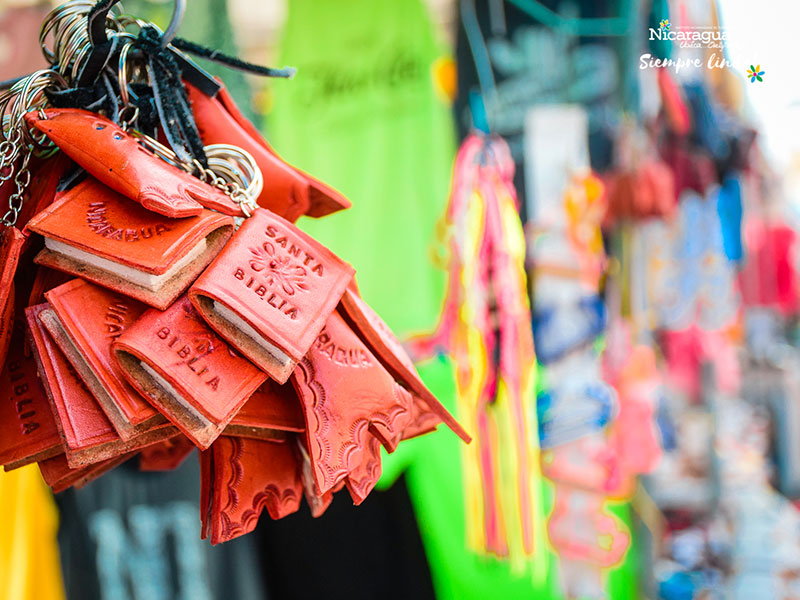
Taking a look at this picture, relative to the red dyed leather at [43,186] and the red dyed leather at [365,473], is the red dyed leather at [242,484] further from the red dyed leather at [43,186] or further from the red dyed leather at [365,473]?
the red dyed leather at [43,186]

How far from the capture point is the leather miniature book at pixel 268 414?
1.56 feet

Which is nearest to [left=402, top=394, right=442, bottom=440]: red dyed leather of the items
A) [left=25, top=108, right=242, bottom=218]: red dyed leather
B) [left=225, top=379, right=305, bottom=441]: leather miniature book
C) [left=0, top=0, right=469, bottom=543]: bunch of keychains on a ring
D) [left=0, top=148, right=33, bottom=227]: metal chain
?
[left=0, top=0, right=469, bottom=543]: bunch of keychains on a ring

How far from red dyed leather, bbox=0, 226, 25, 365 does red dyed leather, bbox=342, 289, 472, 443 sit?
0.21 metres

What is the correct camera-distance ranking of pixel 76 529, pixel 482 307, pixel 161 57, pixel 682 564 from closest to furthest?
1. pixel 161 57
2. pixel 76 529
3. pixel 482 307
4. pixel 682 564

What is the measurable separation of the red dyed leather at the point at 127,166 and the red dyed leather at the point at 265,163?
0.27ft

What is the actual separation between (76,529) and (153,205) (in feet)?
3.64

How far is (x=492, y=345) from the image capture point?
1675mm

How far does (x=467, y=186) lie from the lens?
65.4 inches

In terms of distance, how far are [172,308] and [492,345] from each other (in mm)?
1298

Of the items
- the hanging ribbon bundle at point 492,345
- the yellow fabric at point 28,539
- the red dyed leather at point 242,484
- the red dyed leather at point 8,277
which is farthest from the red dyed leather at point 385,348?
the hanging ribbon bundle at point 492,345

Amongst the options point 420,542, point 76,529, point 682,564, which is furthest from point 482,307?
point 682,564

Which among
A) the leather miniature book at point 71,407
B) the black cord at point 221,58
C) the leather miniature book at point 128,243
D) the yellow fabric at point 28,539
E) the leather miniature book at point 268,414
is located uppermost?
the black cord at point 221,58

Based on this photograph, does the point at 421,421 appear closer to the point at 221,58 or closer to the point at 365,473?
the point at 365,473

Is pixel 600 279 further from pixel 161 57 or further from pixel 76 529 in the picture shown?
pixel 161 57
